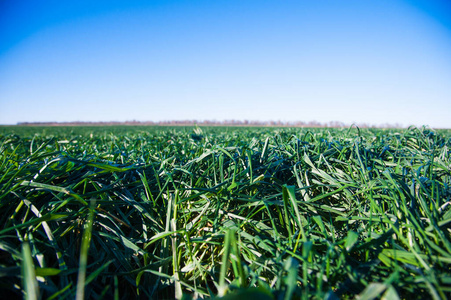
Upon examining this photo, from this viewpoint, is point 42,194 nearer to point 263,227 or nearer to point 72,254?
point 72,254

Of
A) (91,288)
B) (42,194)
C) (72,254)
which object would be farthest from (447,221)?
(42,194)

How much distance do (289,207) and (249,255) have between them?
0.32 metres

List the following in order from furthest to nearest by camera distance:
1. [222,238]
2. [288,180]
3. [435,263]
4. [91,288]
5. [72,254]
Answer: [288,180] < [222,238] < [72,254] < [91,288] < [435,263]

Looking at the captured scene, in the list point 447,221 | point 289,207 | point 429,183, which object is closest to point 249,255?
point 289,207

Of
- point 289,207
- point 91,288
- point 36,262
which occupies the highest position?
point 289,207

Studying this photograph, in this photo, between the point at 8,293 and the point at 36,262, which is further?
the point at 36,262

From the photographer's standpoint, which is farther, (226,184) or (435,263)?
(226,184)

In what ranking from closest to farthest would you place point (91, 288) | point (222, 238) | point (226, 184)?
1. point (91, 288)
2. point (222, 238)
3. point (226, 184)

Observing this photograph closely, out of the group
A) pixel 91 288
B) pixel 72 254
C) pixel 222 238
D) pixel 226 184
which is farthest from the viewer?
pixel 226 184

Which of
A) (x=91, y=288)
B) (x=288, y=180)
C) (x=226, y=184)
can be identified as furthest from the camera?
(x=288, y=180)

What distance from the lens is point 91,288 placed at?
842 mm

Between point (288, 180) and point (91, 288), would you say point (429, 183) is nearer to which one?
point (288, 180)

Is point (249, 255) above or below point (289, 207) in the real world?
below

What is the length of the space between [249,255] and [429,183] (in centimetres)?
106
